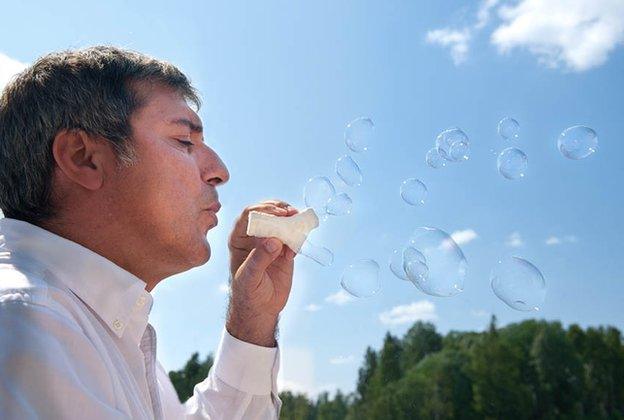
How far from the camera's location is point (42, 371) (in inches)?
87.6

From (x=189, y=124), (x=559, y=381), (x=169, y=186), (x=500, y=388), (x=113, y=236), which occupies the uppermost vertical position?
(x=559, y=381)

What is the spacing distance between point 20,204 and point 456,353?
98.5 meters

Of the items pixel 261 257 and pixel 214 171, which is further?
pixel 261 257

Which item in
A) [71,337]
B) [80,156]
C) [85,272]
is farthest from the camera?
[80,156]

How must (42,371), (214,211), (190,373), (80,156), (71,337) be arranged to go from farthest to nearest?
(190,373), (214,211), (80,156), (71,337), (42,371)

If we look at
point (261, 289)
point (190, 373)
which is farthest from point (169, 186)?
point (190, 373)

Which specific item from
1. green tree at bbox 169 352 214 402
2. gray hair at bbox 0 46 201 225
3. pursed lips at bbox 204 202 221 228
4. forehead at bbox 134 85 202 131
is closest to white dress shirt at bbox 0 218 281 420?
gray hair at bbox 0 46 201 225

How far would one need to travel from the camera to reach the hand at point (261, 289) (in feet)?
14.2

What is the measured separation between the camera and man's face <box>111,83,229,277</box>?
3.52 metres

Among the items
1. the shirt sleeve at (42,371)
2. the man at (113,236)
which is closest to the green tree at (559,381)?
the man at (113,236)

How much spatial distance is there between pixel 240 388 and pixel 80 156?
169cm

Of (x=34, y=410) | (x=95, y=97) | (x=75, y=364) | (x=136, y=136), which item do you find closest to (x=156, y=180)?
(x=136, y=136)

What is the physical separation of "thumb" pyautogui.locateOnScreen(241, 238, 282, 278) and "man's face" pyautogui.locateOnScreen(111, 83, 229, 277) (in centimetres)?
58

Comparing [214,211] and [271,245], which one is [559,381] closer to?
[271,245]
